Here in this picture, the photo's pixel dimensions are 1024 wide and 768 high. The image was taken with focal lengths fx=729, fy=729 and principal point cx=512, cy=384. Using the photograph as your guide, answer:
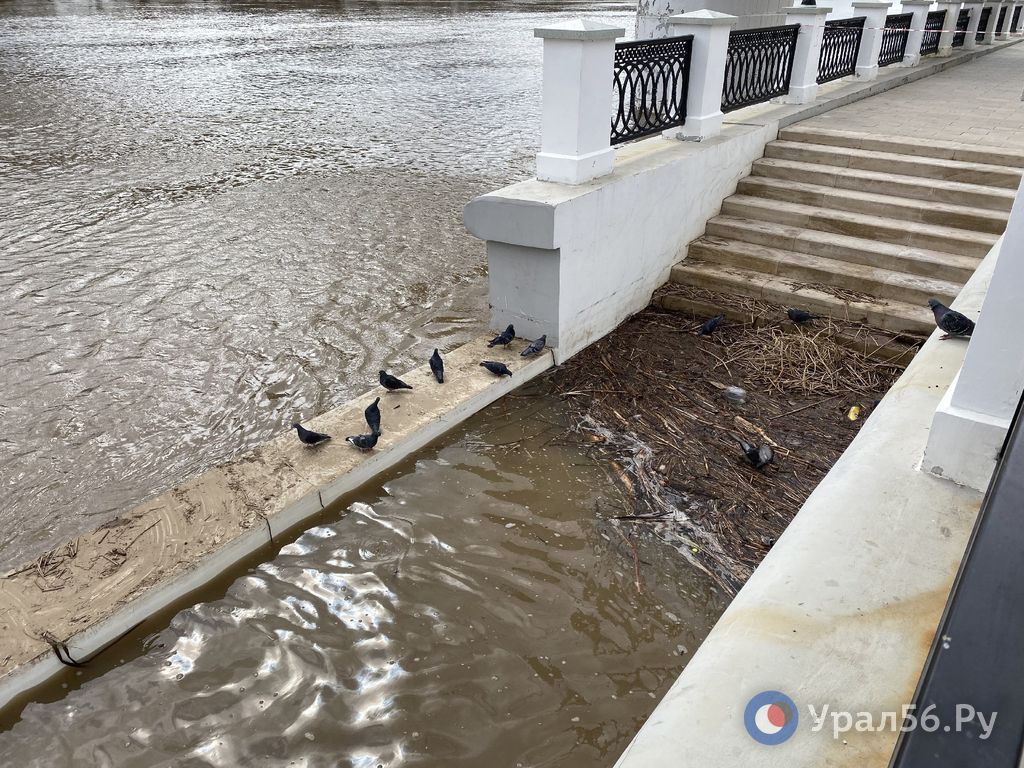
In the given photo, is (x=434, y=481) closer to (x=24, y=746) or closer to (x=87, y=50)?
(x=24, y=746)

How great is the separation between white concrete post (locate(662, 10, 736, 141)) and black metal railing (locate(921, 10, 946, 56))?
8.90 meters

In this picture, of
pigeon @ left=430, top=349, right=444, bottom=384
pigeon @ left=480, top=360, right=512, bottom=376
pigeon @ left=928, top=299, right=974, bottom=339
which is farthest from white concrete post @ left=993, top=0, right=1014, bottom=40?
pigeon @ left=430, top=349, right=444, bottom=384

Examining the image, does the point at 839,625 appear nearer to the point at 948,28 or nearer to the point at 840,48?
the point at 840,48

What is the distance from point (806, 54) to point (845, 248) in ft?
11.4

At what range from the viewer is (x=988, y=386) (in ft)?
9.46

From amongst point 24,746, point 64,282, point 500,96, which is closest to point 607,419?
point 24,746

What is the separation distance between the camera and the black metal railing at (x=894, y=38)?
1183 centimetres

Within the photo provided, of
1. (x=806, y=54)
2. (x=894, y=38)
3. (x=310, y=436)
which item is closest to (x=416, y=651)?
(x=310, y=436)

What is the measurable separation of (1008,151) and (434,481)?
6923 millimetres

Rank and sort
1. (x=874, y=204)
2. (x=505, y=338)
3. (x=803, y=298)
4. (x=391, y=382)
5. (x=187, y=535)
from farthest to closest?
(x=874, y=204)
(x=803, y=298)
(x=505, y=338)
(x=391, y=382)
(x=187, y=535)

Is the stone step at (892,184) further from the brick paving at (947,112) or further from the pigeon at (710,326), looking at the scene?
the pigeon at (710,326)

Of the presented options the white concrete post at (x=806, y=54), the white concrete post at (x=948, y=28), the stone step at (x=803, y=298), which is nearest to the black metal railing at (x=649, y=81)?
the stone step at (x=803, y=298)

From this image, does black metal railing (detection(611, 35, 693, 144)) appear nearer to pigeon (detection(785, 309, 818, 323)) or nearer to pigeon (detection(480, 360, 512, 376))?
pigeon (detection(785, 309, 818, 323))

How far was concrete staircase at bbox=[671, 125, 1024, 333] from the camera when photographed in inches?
252
